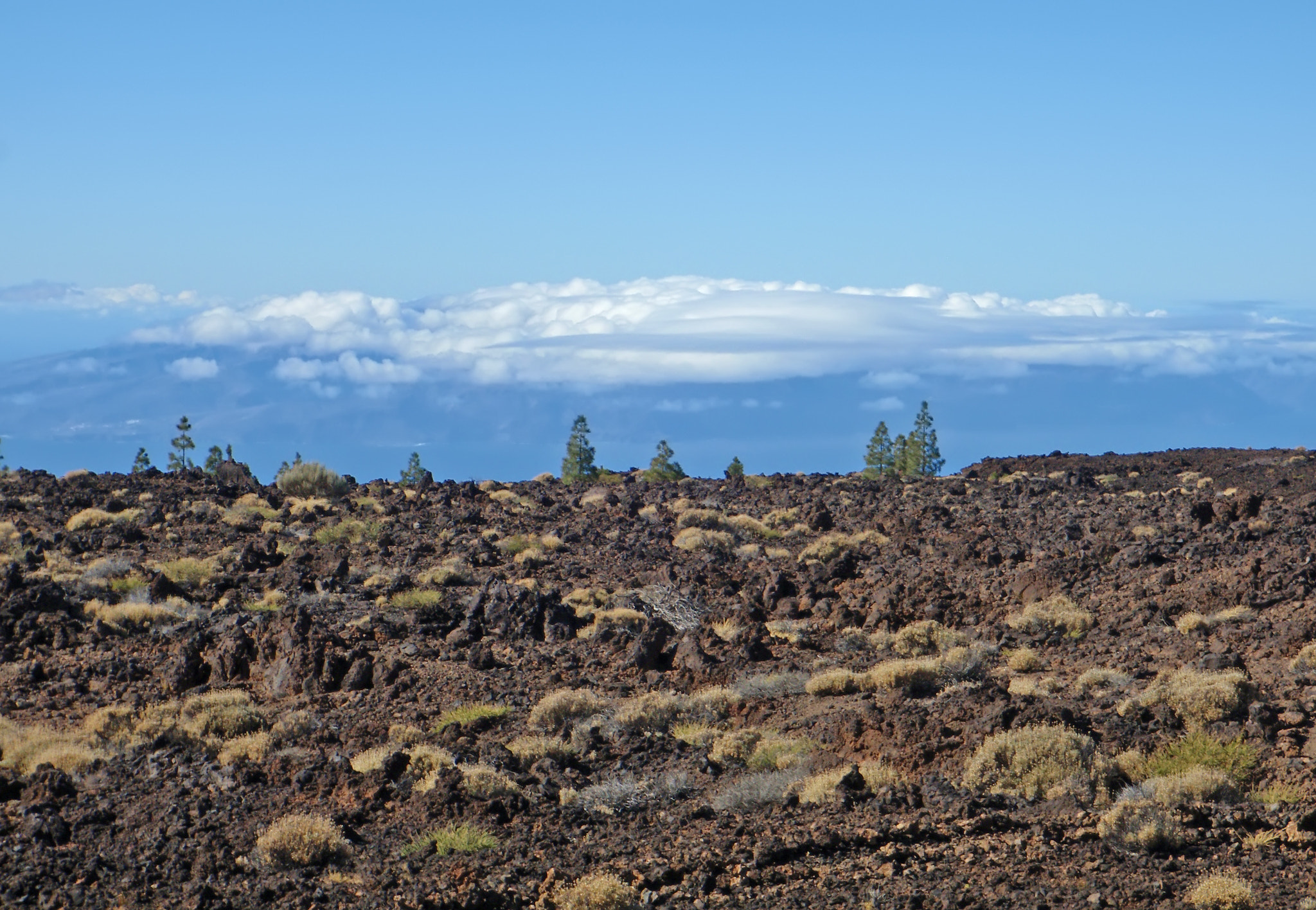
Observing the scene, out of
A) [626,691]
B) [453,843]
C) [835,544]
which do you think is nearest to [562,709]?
[626,691]

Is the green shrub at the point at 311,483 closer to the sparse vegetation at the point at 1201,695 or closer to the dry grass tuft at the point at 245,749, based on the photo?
the dry grass tuft at the point at 245,749

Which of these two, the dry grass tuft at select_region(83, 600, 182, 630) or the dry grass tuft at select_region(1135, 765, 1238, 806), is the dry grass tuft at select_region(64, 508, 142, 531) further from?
the dry grass tuft at select_region(1135, 765, 1238, 806)

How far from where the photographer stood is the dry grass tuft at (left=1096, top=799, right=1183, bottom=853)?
7828 millimetres

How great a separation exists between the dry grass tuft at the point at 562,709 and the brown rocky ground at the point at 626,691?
216 millimetres

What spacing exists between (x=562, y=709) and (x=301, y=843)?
3.85 m

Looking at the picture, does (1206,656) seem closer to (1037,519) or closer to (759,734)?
(759,734)

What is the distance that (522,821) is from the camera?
30.4 feet

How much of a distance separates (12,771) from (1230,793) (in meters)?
10.5

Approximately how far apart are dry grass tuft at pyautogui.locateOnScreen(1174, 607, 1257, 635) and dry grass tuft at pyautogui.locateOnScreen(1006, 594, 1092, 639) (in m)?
1.15

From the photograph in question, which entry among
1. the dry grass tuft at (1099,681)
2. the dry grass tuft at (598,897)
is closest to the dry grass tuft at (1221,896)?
the dry grass tuft at (598,897)

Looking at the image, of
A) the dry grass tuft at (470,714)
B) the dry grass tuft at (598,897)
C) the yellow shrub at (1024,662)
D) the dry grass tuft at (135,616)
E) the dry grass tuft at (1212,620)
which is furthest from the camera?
the dry grass tuft at (135,616)

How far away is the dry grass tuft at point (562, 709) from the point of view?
1217 centimetres

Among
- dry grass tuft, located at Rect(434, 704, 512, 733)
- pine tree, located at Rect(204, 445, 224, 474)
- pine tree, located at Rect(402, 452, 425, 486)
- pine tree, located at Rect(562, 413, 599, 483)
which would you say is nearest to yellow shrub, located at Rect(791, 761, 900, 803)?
dry grass tuft, located at Rect(434, 704, 512, 733)

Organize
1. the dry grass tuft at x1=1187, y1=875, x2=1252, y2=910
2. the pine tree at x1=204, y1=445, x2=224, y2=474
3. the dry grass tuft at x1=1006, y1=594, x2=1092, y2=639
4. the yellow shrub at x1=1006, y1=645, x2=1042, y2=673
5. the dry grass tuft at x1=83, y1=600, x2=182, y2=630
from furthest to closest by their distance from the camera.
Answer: the pine tree at x1=204, y1=445, x2=224, y2=474 → the dry grass tuft at x1=83, y1=600, x2=182, y2=630 → the dry grass tuft at x1=1006, y1=594, x2=1092, y2=639 → the yellow shrub at x1=1006, y1=645, x2=1042, y2=673 → the dry grass tuft at x1=1187, y1=875, x2=1252, y2=910
